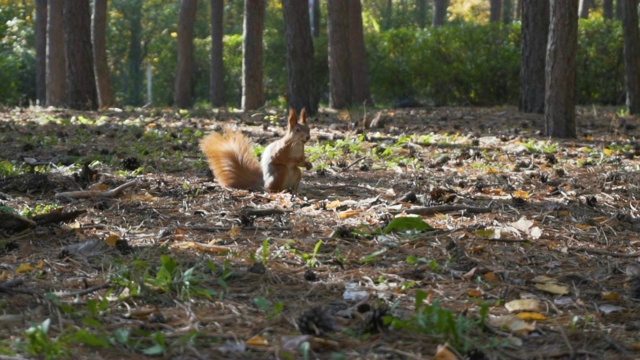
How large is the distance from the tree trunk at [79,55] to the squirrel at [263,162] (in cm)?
928

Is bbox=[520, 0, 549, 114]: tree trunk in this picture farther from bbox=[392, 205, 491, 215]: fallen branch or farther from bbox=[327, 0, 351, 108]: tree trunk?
bbox=[392, 205, 491, 215]: fallen branch

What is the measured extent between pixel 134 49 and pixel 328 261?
109 ft

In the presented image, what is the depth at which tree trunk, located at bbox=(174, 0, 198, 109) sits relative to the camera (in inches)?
807

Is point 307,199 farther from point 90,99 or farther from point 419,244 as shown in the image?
point 90,99

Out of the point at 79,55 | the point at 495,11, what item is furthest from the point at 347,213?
the point at 495,11

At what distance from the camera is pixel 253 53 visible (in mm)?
16297

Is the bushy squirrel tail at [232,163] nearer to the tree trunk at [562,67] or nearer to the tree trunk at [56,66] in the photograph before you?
the tree trunk at [562,67]

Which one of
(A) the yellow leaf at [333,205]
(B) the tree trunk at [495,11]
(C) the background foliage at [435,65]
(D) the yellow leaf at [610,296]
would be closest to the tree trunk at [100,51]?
(C) the background foliage at [435,65]

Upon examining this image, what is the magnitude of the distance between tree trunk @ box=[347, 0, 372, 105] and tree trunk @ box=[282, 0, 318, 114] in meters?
3.60

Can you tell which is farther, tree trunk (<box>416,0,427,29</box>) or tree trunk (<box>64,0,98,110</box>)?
tree trunk (<box>416,0,427,29</box>)

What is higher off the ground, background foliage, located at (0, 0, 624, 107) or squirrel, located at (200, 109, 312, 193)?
background foliage, located at (0, 0, 624, 107)

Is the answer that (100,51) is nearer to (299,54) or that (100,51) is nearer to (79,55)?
(79,55)

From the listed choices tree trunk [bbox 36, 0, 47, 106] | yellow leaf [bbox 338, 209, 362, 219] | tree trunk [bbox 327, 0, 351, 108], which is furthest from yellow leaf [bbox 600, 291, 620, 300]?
tree trunk [bbox 36, 0, 47, 106]

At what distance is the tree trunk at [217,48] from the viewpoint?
69.9 ft
